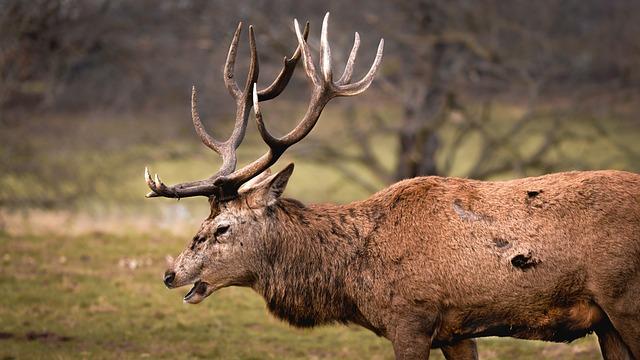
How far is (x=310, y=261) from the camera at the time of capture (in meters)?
7.17

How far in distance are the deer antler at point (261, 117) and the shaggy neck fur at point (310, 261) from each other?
1.26 feet

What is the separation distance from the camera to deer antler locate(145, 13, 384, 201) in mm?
7090

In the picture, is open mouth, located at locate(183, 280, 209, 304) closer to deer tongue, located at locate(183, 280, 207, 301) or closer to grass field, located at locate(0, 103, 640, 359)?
deer tongue, located at locate(183, 280, 207, 301)

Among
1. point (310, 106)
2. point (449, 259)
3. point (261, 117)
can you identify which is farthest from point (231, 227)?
point (449, 259)

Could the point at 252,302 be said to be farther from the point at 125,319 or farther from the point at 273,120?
the point at 273,120

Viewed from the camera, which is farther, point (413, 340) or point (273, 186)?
point (273, 186)

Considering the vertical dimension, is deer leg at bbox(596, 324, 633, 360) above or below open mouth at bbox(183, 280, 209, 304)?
below

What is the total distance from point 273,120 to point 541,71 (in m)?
5.34

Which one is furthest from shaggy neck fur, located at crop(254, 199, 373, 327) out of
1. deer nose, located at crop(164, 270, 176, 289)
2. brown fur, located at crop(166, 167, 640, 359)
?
deer nose, located at crop(164, 270, 176, 289)

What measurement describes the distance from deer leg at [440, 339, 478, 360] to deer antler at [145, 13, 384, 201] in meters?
1.93

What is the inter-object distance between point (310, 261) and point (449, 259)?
112 centimetres

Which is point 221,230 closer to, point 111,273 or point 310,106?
point 310,106

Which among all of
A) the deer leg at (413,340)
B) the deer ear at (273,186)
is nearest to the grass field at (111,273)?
the deer ear at (273,186)

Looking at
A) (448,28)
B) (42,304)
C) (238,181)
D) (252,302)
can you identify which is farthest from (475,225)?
(448,28)
